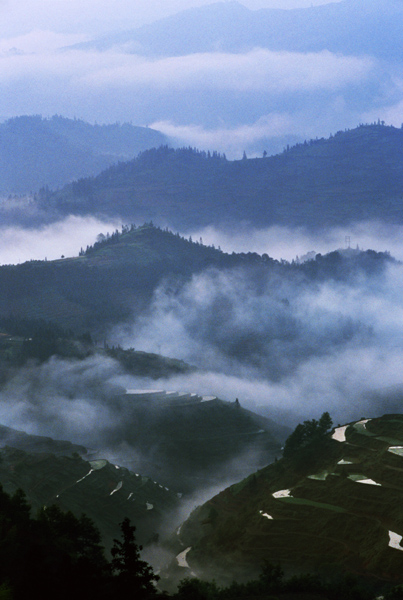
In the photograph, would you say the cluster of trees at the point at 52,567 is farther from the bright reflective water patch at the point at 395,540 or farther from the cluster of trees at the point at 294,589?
the bright reflective water patch at the point at 395,540

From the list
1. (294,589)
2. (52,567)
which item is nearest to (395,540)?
(294,589)

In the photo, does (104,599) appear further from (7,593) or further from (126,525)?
(7,593)

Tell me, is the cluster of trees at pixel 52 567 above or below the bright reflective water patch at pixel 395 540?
above

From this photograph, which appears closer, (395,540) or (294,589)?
(294,589)

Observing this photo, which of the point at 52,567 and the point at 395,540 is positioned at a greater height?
the point at 52,567

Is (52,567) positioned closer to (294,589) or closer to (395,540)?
(294,589)

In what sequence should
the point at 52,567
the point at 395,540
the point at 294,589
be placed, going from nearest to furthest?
the point at 52,567, the point at 294,589, the point at 395,540

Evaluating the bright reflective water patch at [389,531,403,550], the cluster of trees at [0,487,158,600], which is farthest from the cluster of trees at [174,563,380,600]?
the cluster of trees at [0,487,158,600]

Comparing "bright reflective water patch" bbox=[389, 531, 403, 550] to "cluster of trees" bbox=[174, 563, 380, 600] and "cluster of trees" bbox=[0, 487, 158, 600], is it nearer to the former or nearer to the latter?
"cluster of trees" bbox=[174, 563, 380, 600]

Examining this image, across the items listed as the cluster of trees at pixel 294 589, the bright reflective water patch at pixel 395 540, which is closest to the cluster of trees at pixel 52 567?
the cluster of trees at pixel 294 589

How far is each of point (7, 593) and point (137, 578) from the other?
3227 centimetres

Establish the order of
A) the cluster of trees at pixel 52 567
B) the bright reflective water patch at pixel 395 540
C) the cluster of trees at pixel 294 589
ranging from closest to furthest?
the cluster of trees at pixel 52 567, the cluster of trees at pixel 294 589, the bright reflective water patch at pixel 395 540

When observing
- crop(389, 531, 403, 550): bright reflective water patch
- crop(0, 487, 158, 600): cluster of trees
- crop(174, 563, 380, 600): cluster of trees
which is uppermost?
crop(0, 487, 158, 600): cluster of trees

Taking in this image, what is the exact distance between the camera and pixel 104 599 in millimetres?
107688
